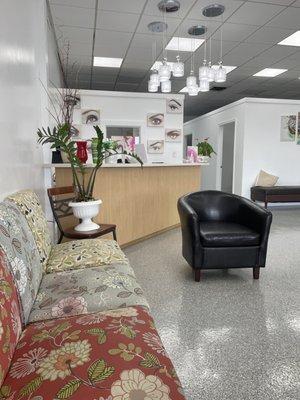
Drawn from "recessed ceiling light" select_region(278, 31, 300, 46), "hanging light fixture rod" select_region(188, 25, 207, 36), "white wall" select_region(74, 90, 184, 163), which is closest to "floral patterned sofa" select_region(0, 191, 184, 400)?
"hanging light fixture rod" select_region(188, 25, 207, 36)

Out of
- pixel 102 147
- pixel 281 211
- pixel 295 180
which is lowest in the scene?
pixel 281 211

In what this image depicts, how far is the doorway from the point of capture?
8.83 m

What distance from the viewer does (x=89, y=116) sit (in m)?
6.64

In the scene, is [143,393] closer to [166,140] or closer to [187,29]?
[187,29]

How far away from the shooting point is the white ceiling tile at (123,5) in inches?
150

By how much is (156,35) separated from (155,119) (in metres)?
2.26

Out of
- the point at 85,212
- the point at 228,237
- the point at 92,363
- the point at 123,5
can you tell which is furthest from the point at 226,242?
the point at 123,5

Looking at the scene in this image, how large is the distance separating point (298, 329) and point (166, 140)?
→ 5599mm

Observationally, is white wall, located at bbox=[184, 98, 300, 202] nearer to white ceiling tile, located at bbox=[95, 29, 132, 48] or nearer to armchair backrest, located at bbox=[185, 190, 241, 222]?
white ceiling tile, located at bbox=[95, 29, 132, 48]

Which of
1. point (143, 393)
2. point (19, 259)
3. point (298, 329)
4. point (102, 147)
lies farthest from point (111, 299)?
point (102, 147)

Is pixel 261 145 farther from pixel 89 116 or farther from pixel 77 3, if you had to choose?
pixel 77 3

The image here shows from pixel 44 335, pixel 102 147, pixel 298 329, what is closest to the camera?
pixel 44 335

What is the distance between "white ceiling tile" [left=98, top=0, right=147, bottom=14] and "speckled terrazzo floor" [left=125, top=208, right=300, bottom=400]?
10.4 ft

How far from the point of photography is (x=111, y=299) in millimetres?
1431
